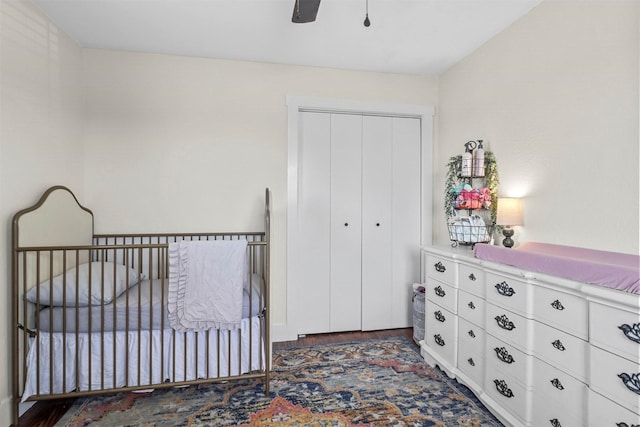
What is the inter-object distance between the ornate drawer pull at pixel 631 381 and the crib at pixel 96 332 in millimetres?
1624

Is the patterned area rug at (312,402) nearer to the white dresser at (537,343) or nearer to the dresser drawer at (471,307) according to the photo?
the white dresser at (537,343)

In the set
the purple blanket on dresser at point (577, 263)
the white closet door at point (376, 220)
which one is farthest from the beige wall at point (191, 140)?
the purple blanket on dresser at point (577, 263)

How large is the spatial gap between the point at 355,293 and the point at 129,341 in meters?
1.82

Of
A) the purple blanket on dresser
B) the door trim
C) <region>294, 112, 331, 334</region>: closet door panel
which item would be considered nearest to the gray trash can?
<region>294, 112, 331, 334</region>: closet door panel

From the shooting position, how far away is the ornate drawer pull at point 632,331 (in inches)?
43.4

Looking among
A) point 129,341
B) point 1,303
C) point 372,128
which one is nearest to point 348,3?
point 372,128

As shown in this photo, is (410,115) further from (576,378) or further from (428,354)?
(576,378)

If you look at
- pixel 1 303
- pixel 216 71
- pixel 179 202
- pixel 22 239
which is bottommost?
pixel 1 303

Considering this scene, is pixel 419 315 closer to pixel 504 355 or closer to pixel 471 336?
pixel 471 336

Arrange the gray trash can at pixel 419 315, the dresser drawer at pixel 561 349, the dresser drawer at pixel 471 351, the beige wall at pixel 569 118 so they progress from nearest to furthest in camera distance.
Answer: the dresser drawer at pixel 561 349 < the beige wall at pixel 569 118 < the dresser drawer at pixel 471 351 < the gray trash can at pixel 419 315

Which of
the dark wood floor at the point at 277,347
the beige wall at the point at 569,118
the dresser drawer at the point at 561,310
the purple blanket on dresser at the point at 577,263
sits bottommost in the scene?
the dark wood floor at the point at 277,347

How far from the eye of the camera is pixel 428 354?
2416 mm

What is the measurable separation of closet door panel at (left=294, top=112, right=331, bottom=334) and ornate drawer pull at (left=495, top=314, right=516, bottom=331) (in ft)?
4.95

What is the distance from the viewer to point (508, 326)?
1.68 m
